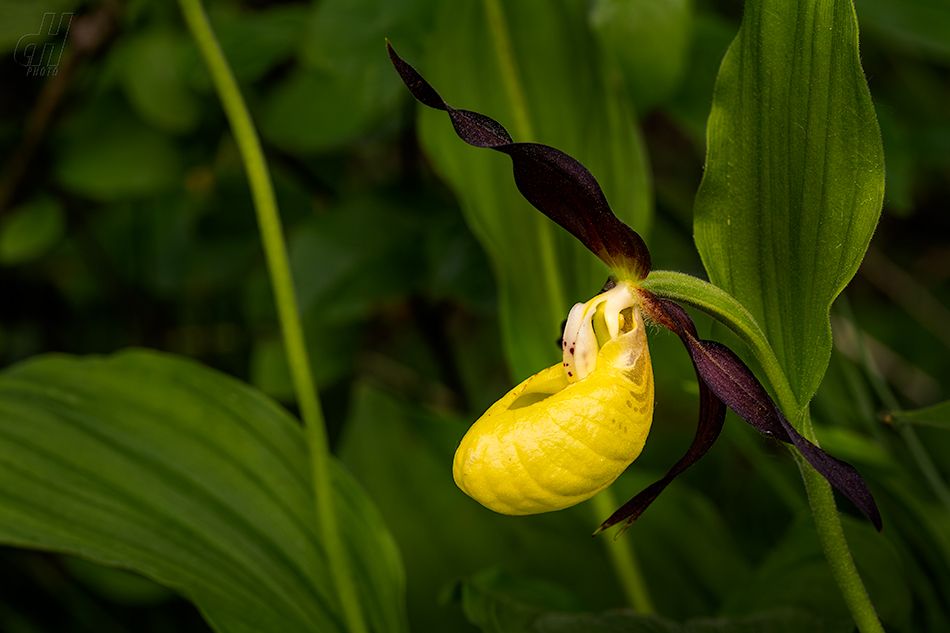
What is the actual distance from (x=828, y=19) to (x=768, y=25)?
0.13 ft

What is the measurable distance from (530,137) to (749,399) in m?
0.49

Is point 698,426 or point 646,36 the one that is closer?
point 698,426

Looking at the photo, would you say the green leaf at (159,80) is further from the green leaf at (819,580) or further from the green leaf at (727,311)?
the green leaf at (819,580)

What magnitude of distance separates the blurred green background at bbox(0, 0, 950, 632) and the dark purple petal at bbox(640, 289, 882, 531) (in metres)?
0.07

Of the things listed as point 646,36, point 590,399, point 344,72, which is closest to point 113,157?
point 344,72

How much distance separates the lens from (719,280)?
0.55 meters

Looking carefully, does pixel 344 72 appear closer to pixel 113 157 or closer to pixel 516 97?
pixel 516 97

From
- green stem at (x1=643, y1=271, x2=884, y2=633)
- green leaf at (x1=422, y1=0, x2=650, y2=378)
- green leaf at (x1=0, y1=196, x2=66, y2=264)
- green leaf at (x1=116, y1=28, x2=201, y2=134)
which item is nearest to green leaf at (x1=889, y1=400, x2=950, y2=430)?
green stem at (x1=643, y1=271, x2=884, y2=633)

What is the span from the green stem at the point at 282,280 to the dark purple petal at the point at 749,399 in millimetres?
380

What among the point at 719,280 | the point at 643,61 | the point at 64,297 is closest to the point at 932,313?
the point at 643,61

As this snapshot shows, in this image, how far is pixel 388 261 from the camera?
3.56ft

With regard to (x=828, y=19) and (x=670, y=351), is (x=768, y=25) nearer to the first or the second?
(x=828, y=19)

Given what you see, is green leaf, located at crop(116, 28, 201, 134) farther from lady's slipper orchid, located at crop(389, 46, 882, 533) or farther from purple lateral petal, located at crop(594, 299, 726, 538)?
purple lateral petal, located at crop(594, 299, 726, 538)

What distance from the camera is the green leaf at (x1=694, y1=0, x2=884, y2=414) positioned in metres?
0.48
